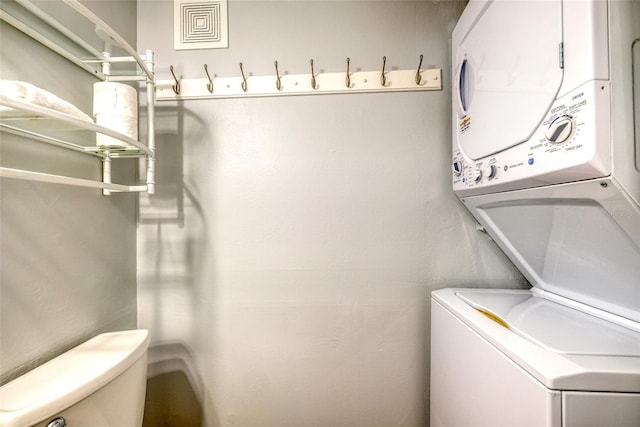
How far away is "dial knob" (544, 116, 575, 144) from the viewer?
545 mm

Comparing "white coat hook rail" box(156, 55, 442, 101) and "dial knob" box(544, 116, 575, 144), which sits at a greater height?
"white coat hook rail" box(156, 55, 442, 101)

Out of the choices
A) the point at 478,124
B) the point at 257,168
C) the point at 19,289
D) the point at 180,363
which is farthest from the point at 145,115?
the point at 478,124

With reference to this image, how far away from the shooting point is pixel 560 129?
56 centimetres

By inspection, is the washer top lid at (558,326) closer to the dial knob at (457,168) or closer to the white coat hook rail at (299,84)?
the dial knob at (457,168)

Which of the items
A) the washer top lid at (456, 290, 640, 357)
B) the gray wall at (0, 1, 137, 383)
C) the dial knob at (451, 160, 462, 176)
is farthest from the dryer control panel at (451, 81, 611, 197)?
the gray wall at (0, 1, 137, 383)

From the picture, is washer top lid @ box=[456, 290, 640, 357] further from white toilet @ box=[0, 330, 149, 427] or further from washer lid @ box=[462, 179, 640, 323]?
white toilet @ box=[0, 330, 149, 427]

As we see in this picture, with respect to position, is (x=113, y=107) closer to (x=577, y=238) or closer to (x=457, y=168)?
(x=457, y=168)

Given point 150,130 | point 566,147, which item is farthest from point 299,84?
point 566,147

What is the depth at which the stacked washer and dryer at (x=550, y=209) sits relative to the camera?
0.50 m

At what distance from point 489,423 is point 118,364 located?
40.2 inches

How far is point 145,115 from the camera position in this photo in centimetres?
123

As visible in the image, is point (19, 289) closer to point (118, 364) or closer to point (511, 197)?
point (118, 364)

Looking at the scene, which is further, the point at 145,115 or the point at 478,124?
the point at 145,115

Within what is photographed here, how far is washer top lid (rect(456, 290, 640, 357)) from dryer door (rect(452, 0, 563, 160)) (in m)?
0.49
